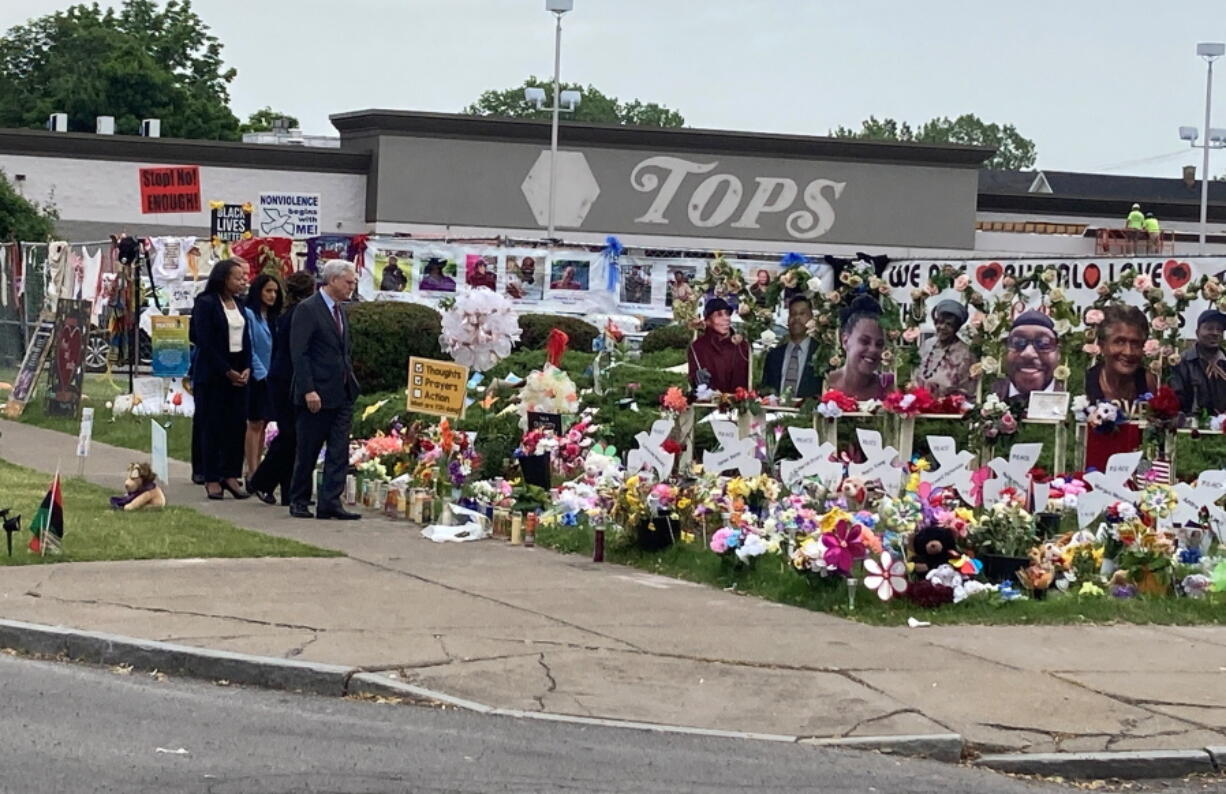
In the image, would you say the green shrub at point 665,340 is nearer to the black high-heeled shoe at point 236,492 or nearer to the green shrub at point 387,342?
the green shrub at point 387,342

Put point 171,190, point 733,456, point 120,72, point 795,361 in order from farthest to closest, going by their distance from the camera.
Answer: point 120,72, point 171,190, point 795,361, point 733,456

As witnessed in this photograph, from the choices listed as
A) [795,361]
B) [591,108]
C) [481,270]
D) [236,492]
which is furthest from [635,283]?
[591,108]

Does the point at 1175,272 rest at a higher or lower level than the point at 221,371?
higher

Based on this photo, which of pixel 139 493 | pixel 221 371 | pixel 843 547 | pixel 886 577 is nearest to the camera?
pixel 886 577

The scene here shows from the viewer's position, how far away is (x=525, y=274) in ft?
84.6

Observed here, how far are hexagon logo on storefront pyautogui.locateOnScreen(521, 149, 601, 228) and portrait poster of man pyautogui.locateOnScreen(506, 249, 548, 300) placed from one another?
20.9 meters

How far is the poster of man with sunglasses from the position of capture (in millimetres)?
14328

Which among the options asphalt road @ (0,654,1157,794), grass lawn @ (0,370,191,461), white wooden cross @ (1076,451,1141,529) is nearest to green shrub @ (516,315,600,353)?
grass lawn @ (0,370,191,461)

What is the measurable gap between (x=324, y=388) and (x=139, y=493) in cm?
154

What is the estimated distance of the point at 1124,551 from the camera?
1100 cm

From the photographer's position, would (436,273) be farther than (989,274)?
Yes

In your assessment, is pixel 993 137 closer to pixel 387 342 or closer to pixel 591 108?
pixel 591 108

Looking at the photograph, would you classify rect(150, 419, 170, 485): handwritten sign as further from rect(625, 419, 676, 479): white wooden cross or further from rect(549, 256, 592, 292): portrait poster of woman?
rect(549, 256, 592, 292): portrait poster of woman

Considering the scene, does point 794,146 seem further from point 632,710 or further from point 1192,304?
point 632,710
